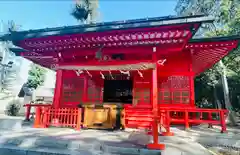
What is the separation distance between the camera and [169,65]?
24.0ft

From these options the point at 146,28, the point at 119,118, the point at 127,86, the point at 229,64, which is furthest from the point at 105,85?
the point at 229,64

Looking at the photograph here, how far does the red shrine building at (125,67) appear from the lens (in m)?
4.77

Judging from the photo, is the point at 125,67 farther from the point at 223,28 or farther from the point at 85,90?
the point at 223,28

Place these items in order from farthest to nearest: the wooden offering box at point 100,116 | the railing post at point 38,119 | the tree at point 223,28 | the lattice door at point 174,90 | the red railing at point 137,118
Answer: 1. the tree at point 223,28
2. the lattice door at point 174,90
3. the red railing at point 137,118
4. the railing post at point 38,119
5. the wooden offering box at point 100,116

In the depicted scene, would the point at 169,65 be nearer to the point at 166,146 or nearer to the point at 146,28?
the point at 146,28

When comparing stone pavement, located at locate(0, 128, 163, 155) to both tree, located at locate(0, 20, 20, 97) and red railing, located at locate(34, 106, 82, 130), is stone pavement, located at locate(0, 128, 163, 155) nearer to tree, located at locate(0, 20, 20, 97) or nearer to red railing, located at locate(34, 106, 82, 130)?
red railing, located at locate(34, 106, 82, 130)

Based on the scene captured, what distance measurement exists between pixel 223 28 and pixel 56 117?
37.3 feet

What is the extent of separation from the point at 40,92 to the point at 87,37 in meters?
14.1

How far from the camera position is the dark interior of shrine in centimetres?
767

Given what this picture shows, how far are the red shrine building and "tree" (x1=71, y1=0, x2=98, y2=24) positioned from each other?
10.8 m

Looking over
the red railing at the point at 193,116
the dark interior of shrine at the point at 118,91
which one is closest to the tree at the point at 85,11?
the dark interior of shrine at the point at 118,91

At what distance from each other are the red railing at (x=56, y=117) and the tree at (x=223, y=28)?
335 inches

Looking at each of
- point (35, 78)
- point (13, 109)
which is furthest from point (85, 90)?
point (35, 78)

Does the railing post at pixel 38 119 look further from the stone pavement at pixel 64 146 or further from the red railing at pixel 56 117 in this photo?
the stone pavement at pixel 64 146
